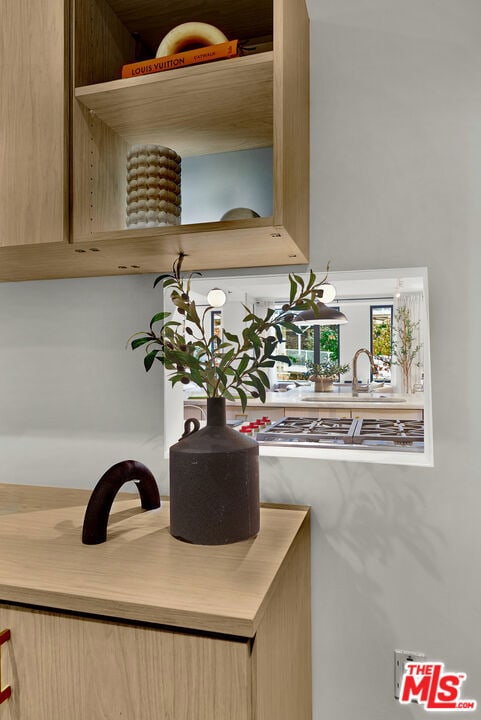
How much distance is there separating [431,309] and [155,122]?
32.4 inches

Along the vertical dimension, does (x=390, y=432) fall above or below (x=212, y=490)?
below

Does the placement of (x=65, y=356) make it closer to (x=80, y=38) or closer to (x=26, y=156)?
(x=26, y=156)

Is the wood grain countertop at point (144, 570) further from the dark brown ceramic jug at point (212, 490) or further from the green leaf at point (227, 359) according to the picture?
the green leaf at point (227, 359)

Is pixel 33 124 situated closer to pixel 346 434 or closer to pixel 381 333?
pixel 346 434

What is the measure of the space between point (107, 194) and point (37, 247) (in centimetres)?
21

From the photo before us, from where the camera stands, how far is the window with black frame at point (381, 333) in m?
7.71

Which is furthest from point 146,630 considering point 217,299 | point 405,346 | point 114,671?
point 405,346

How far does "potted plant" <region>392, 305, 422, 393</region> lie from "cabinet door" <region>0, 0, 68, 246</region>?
5.43 m

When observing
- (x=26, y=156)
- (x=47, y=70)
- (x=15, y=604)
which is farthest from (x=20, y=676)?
(x=47, y=70)

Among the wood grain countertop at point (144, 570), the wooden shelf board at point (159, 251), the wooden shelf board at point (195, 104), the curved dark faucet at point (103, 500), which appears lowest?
the wood grain countertop at point (144, 570)

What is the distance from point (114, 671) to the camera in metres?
0.76

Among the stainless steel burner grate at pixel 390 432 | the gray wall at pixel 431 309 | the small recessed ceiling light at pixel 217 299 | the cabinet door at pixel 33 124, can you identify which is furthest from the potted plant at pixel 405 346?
the cabinet door at pixel 33 124

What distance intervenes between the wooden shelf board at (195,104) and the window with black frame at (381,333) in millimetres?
6798

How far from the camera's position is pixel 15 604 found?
2.68ft
